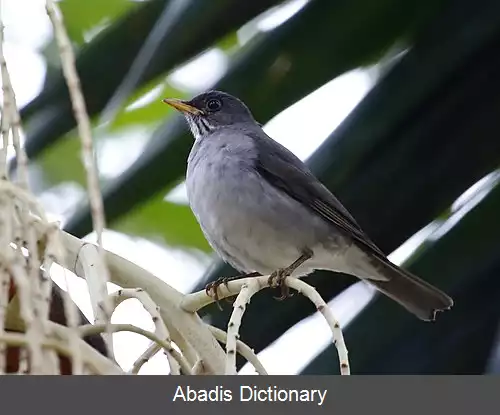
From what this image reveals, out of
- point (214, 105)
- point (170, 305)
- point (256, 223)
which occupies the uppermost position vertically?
point (214, 105)

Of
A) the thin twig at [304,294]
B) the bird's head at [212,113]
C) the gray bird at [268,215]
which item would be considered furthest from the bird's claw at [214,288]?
the bird's head at [212,113]

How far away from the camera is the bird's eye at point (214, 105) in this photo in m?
2.02

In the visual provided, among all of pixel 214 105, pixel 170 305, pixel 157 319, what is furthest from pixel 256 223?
pixel 157 319

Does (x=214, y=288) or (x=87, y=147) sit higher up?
(x=214, y=288)

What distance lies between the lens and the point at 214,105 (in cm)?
205

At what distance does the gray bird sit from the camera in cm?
171

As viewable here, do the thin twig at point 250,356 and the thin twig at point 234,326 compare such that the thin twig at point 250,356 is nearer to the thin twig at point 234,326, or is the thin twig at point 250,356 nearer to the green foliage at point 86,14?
the thin twig at point 234,326

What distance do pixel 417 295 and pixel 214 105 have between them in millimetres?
836

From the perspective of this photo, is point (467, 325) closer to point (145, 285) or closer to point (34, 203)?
point (145, 285)

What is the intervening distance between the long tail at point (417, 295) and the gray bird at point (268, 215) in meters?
0.02

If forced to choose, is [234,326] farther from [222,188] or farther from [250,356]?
[222,188]
